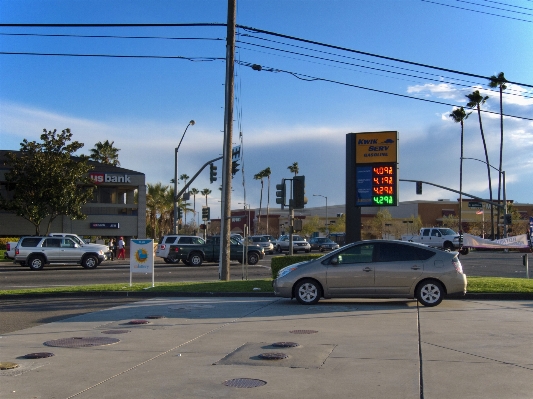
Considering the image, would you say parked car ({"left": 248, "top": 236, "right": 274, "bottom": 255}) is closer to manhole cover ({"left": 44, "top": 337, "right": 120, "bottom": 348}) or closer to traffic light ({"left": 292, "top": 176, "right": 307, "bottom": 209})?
traffic light ({"left": 292, "top": 176, "right": 307, "bottom": 209})

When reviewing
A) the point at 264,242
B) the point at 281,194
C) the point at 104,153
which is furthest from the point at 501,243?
the point at 104,153

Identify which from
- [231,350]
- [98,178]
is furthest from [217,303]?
[98,178]

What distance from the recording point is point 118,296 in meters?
16.7

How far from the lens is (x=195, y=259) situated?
3475 centimetres

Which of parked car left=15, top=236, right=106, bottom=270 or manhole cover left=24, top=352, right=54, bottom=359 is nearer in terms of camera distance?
manhole cover left=24, top=352, right=54, bottom=359

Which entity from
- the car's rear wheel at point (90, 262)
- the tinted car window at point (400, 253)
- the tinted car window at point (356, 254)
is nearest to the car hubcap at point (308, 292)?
the tinted car window at point (356, 254)

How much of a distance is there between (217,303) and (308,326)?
158 inches

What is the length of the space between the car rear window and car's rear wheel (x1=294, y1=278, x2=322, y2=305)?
22.2m

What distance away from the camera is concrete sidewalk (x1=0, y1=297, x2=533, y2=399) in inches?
268

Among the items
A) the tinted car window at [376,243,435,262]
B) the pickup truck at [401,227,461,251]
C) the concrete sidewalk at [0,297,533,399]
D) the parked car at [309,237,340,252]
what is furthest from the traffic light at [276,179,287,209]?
the parked car at [309,237,340,252]

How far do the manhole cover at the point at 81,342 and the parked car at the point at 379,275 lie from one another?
16.9 ft

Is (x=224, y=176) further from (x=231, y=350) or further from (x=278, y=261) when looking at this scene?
(x=231, y=350)

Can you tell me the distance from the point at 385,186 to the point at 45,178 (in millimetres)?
32751

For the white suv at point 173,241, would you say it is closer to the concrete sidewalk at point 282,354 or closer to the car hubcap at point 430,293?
the concrete sidewalk at point 282,354
